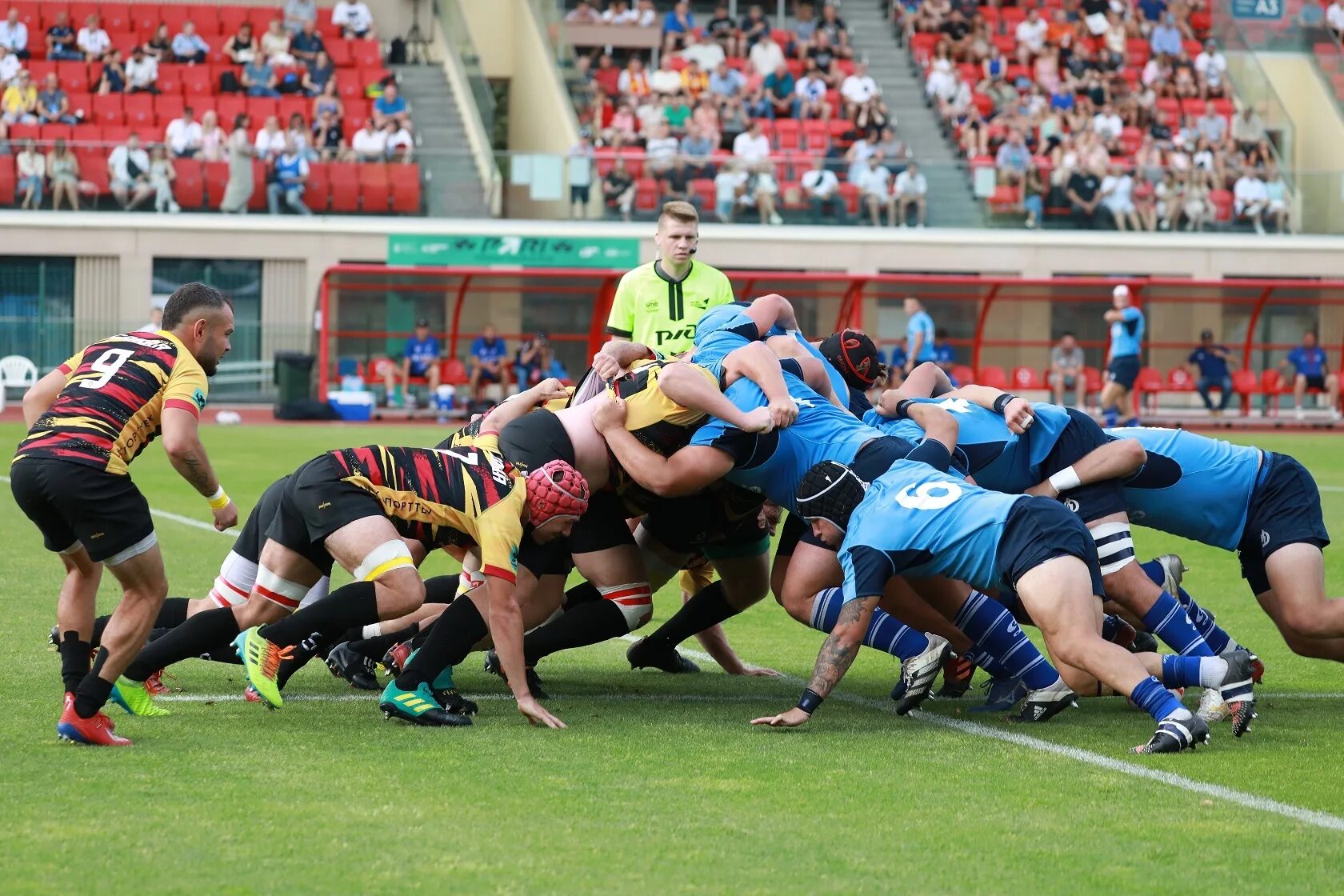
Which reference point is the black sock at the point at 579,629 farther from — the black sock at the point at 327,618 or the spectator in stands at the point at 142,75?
the spectator in stands at the point at 142,75

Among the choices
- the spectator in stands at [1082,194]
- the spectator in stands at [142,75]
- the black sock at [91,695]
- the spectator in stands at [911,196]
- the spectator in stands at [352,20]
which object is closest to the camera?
the black sock at [91,695]

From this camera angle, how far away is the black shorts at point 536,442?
22.5ft

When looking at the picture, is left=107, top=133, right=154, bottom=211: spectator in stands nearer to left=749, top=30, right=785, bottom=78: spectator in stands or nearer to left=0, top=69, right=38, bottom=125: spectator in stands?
left=0, top=69, right=38, bottom=125: spectator in stands

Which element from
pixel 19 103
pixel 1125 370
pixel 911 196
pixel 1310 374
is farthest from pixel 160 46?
pixel 1310 374

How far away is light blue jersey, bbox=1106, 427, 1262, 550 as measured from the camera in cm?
694

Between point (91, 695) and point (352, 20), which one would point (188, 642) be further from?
point (352, 20)

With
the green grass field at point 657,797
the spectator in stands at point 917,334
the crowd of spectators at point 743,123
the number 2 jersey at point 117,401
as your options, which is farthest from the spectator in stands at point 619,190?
the number 2 jersey at point 117,401

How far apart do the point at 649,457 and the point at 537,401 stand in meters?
1.22

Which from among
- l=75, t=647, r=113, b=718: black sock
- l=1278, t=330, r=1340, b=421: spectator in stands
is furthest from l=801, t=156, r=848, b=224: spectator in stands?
l=75, t=647, r=113, b=718: black sock

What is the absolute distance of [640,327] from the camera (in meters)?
9.14

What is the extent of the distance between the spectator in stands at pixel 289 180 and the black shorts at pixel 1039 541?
24.1m

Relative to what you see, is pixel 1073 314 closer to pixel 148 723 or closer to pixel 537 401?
pixel 537 401

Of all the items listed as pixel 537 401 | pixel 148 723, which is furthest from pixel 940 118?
pixel 148 723

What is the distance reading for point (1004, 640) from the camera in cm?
662
